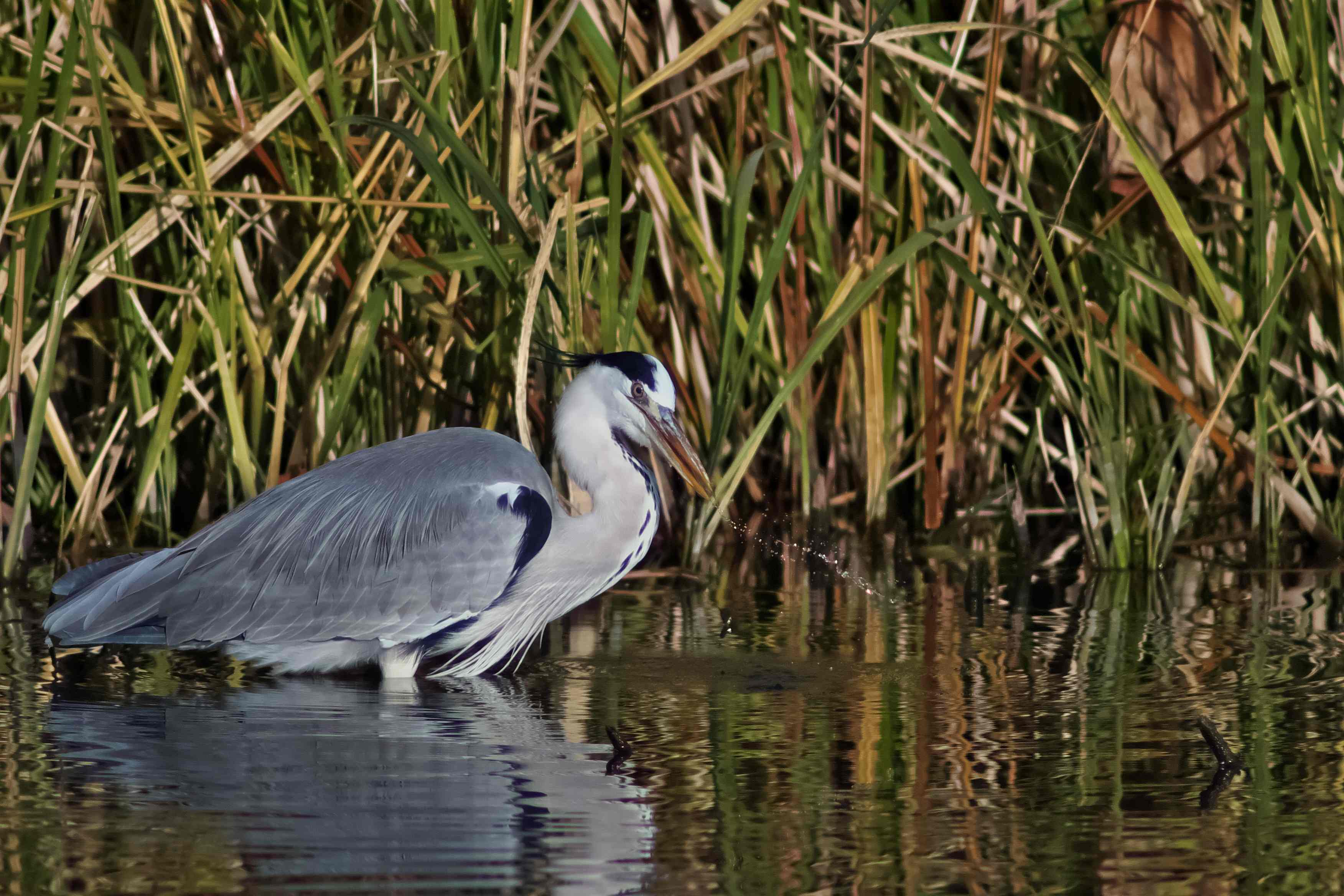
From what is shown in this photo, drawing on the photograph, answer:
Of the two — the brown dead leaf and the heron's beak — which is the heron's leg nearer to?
the heron's beak

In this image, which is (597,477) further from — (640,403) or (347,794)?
(347,794)

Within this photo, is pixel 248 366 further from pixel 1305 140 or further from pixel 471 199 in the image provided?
pixel 1305 140

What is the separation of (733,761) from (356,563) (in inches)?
59.6

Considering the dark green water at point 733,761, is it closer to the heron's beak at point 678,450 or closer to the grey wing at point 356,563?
the grey wing at point 356,563

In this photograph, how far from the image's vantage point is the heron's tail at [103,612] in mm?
4445

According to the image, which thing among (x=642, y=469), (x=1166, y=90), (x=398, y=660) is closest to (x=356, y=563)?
(x=398, y=660)

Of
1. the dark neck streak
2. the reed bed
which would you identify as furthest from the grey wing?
the reed bed

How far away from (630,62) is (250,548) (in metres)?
2.37

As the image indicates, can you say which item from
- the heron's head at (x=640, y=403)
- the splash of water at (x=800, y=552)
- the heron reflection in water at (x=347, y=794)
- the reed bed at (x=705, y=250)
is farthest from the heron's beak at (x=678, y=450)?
the splash of water at (x=800, y=552)

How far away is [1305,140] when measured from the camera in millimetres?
5621

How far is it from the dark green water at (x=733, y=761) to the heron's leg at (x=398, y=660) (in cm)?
9

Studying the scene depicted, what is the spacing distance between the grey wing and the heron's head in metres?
0.26

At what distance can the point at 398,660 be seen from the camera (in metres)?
4.65

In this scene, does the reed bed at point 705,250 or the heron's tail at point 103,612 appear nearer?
the heron's tail at point 103,612
